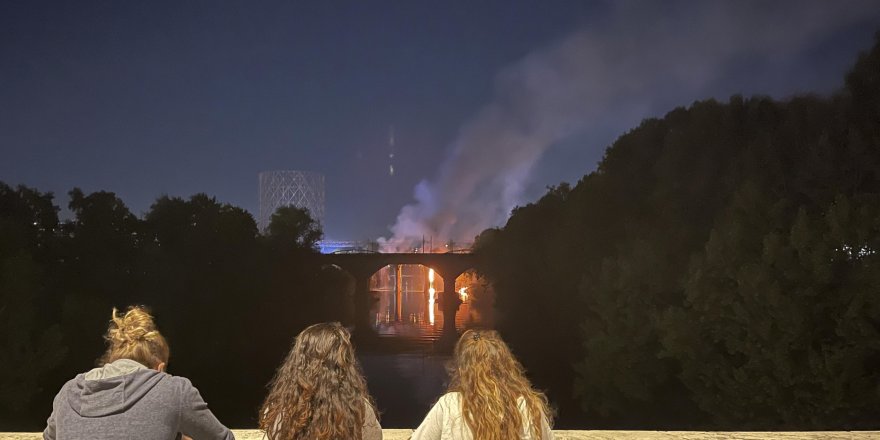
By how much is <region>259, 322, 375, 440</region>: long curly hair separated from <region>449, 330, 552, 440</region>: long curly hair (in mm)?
254

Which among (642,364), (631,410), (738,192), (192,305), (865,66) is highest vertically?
(865,66)

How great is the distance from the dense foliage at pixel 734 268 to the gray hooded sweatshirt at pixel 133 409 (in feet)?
45.9

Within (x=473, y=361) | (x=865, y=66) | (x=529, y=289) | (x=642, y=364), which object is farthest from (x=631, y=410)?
(x=473, y=361)

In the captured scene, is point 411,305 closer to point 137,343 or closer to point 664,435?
point 664,435

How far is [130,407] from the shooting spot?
1575 millimetres

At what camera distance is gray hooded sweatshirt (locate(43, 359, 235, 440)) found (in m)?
1.57

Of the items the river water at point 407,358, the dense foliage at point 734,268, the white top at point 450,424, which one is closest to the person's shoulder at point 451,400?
the white top at point 450,424

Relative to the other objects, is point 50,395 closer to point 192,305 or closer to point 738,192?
point 192,305

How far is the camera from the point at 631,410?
687 inches

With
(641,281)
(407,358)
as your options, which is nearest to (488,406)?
(641,281)

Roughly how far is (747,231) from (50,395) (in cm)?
1749

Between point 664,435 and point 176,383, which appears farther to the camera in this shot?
point 664,435

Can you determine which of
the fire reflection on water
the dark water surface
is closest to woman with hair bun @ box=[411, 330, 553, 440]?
the dark water surface

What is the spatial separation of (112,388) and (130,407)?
0.06 metres
